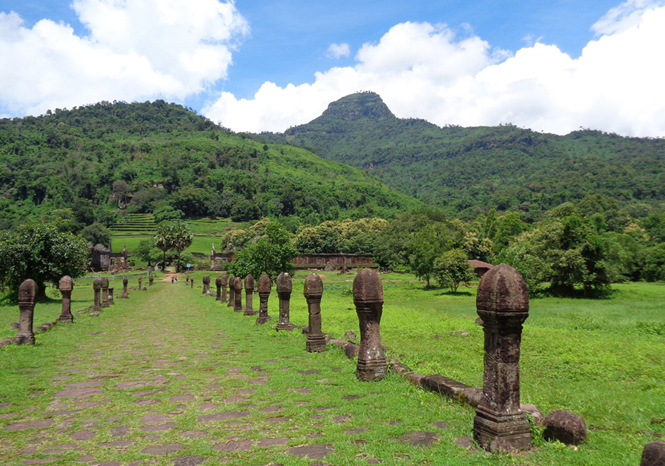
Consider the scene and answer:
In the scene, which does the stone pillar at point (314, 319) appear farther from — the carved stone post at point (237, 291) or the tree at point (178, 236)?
the tree at point (178, 236)

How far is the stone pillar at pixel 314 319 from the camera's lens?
976 cm

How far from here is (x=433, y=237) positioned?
171 ft

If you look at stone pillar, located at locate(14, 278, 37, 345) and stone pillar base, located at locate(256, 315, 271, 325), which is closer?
stone pillar, located at locate(14, 278, 37, 345)

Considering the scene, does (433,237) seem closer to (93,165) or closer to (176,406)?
(176,406)

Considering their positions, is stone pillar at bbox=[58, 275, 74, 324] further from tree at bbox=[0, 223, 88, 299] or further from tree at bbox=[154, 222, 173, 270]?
tree at bbox=[154, 222, 173, 270]

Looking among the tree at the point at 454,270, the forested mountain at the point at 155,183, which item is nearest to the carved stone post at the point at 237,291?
the tree at the point at 454,270

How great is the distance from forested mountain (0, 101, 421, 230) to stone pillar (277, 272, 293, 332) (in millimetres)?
114939

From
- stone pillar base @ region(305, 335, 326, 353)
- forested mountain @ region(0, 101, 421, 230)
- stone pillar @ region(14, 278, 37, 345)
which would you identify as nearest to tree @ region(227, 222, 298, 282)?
stone pillar @ region(14, 278, 37, 345)

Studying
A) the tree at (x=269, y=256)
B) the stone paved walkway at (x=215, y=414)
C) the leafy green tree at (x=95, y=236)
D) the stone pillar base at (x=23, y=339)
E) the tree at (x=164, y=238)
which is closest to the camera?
the stone paved walkway at (x=215, y=414)

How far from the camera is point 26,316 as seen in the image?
35.9 feet

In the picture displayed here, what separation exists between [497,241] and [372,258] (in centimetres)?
2383

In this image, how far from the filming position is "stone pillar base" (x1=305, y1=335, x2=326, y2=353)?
31.9 ft

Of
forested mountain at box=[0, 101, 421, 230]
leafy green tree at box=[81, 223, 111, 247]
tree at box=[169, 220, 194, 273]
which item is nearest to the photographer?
tree at box=[169, 220, 194, 273]

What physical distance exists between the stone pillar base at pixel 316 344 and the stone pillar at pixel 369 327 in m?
2.60
